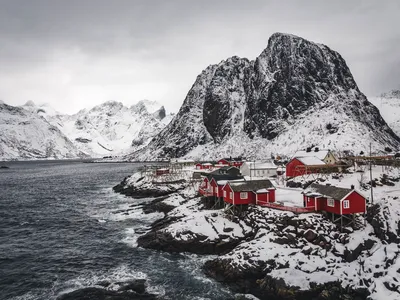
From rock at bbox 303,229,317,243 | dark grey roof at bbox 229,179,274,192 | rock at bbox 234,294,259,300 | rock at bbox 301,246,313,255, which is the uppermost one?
dark grey roof at bbox 229,179,274,192

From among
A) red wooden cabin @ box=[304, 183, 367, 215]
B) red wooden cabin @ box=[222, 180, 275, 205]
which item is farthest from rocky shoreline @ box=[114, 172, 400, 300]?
red wooden cabin @ box=[222, 180, 275, 205]

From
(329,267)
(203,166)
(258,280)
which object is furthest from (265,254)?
(203,166)

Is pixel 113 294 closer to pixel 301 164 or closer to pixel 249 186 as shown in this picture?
pixel 249 186

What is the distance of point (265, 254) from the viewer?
121 ft

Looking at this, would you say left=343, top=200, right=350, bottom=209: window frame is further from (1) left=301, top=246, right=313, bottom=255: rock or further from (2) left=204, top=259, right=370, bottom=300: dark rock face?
(2) left=204, top=259, right=370, bottom=300: dark rock face

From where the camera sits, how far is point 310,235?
38656 mm

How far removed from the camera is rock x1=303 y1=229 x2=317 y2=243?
3825 cm

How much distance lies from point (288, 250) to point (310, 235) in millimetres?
3747

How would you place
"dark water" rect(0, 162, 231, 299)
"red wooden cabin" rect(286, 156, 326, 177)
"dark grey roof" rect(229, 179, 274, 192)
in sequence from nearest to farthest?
"dark water" rect(0, 162, 231, 299)
"dark grey roof" rect(229, 179, 274, 192)
"red wooden cabin" rect(286, 156, 326, 177)

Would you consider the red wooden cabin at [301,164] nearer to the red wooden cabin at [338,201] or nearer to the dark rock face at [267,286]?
the red wooden cabin at [338,201]

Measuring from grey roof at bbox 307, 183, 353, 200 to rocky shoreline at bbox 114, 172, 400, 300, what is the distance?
10.7ft

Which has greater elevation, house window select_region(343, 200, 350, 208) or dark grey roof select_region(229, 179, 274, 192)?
dark grey roof select_region(229, 179, 274, 192)

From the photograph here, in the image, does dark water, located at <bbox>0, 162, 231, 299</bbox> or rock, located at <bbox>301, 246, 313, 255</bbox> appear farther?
rock, located at <bbox>301, 246, 313, 255</bbox>

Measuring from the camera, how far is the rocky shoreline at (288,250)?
31484 millimetres
